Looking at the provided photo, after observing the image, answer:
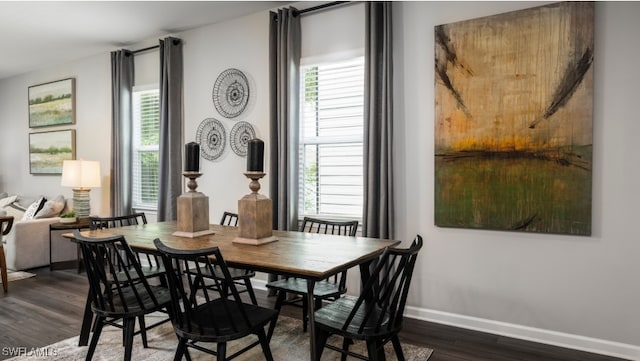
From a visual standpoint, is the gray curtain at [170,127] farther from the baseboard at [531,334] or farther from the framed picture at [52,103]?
the baseboard at [531,334]

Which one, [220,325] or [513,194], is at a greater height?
[513,194]

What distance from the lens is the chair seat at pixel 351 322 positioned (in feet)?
6.15

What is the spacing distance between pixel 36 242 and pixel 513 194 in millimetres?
5000

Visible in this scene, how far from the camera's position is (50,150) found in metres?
6.13

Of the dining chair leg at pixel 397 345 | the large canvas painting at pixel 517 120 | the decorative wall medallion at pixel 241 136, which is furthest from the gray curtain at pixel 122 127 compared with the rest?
the dining chair leg at pixel 397 345

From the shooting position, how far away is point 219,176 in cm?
438

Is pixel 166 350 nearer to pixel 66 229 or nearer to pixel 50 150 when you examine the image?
pixel 66 229

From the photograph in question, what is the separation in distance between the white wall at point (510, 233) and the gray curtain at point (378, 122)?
0.11 m

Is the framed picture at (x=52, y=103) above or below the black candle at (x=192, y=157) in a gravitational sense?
above

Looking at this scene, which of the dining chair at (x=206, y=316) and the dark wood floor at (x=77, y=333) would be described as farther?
the dark wood floor at (x=77, y=333)

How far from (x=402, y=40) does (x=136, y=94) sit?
339 cm

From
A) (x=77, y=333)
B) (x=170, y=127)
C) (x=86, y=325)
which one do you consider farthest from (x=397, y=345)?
(x=170, y=127)

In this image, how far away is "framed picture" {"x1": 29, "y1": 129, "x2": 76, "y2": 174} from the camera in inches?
230

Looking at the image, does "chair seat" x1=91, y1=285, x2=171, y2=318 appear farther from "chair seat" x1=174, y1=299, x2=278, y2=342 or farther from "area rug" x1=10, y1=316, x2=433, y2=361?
"area rug" x1=10, y1=316, x2=433, y2=361
